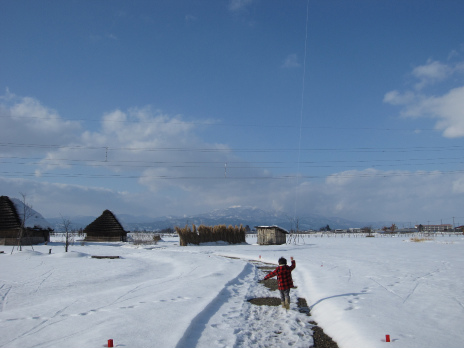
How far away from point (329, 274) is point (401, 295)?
4.95m

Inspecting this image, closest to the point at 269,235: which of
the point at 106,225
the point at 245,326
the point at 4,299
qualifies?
the point at 106,225

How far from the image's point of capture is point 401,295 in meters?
9.97

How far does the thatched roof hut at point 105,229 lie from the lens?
56656 mm

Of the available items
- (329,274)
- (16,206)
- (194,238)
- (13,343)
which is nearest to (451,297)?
(329,274)

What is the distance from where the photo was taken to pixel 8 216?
42.5m

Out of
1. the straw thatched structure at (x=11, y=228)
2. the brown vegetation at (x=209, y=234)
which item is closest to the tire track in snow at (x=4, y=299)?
the brown vegetation at (x=209, y=234)

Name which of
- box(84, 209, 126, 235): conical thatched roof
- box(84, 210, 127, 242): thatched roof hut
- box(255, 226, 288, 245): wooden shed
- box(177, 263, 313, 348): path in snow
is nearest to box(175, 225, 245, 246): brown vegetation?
box(255, 226, 288, 245): wooden shed

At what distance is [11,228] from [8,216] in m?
1.71

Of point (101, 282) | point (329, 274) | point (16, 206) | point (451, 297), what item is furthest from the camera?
point (16, 206)

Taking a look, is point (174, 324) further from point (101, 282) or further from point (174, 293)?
point (101, 282)

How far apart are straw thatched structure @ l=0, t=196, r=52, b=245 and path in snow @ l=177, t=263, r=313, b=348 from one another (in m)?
40.1

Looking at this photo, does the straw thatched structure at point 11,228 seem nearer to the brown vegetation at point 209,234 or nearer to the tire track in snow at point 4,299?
the brown vegetation at point 209,234

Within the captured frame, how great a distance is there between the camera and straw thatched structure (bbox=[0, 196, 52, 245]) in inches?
1630

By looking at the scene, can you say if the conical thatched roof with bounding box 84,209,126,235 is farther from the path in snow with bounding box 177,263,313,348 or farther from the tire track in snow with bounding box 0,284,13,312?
the path in snow with bounding box 177,263,313,348
